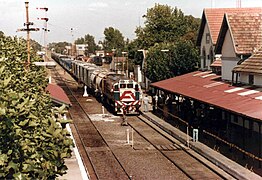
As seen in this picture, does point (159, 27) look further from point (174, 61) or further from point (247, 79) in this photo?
point (247, 79)

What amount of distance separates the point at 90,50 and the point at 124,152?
17366 cm

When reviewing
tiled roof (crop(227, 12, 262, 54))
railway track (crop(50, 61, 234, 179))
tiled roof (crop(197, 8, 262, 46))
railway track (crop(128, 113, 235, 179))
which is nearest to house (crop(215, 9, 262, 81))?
tiled roof (crop(227, 12, 262, 54))

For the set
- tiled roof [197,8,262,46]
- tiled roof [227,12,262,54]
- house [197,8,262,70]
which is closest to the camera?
tiled roof [227,12,262,54]

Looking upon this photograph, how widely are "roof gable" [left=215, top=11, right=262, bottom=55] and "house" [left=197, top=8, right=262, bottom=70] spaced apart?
377 inches

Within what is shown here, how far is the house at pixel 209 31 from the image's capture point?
142 ft

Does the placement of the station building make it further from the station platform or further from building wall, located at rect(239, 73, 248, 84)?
the station platform

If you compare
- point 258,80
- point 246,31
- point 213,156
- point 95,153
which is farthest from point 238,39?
point 95,153

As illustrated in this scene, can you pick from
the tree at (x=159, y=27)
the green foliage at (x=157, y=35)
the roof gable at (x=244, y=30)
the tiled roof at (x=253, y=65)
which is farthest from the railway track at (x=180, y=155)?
the tree at (x=159, y=27)

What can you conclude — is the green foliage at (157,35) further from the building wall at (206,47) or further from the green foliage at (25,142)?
the green foliage at (25,142)

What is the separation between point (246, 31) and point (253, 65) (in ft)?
16.5

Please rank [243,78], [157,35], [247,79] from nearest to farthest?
[247,79] → [243,78] → [157,35]

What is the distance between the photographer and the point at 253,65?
27844 mm

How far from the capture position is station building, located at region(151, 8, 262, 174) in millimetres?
23516

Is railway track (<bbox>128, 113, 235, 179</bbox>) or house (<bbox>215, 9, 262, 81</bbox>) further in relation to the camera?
house (<bbox>215, 9, 262, 81</bbox>)
